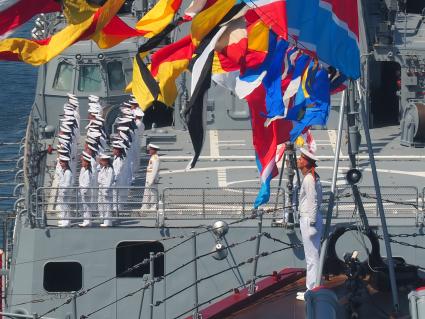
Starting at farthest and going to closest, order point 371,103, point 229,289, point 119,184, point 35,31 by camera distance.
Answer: point 35,31 → point 371,103 → point 119,184 → point 229,289

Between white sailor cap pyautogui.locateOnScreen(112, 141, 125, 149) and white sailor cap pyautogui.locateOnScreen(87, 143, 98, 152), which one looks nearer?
white sailor cap pyautogui.locateOnScreen(112, 141, 125, 149)

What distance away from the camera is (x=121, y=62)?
25.6 meters

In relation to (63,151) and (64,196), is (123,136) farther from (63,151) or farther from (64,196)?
(64,196)

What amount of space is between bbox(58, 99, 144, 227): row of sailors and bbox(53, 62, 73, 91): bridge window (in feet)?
14.8

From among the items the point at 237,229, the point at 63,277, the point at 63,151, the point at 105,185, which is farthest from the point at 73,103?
the point at 237,229

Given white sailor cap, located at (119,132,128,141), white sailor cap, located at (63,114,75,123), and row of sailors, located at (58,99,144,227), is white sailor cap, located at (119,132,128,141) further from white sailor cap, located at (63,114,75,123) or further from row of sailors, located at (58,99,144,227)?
white sailor cap, located at (63,114,75,123)

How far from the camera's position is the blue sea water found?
116 feet

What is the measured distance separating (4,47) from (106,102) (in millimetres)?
9923

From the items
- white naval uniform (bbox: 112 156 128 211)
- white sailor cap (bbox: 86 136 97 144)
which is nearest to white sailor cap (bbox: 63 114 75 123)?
white sailor cap (bbox: 86 136 97 144)

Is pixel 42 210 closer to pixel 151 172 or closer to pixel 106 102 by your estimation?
pixel 151 172

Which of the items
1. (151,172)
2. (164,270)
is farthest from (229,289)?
(151,172)

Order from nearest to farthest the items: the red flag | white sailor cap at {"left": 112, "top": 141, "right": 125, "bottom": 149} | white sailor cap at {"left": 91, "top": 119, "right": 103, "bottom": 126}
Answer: the red flag < white sailor cap at {"left": 112, "top": 141, "right": 125, "bottom": 149} < white sailor cap at {"left": 91, "top": 119, "right": 103, "bottom": 126}

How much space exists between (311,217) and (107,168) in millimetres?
3853

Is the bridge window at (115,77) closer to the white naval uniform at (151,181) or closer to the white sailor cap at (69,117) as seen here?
the white sailor cap at (69,117)
